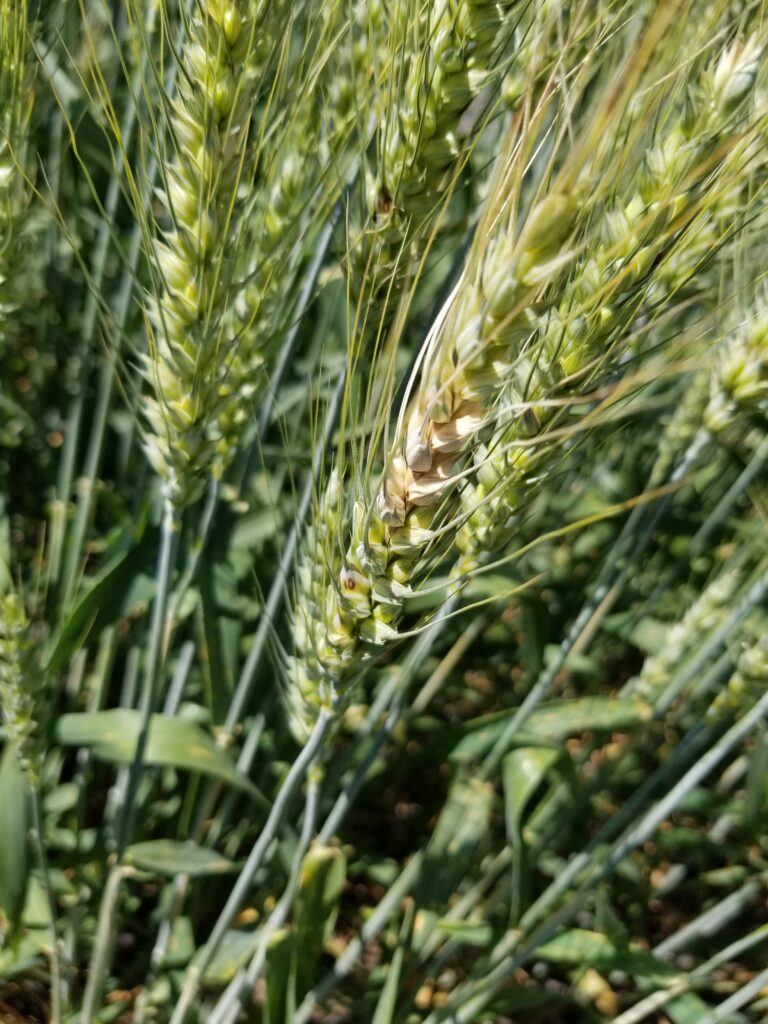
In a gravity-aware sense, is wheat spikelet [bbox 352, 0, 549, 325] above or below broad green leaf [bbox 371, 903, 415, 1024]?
above

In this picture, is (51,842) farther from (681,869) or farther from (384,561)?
(681,869)

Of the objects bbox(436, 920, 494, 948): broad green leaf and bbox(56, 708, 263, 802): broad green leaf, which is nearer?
bbox(56, 708, 263, 802): broad green leaf

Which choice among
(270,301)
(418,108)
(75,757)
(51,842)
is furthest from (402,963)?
(418,108)

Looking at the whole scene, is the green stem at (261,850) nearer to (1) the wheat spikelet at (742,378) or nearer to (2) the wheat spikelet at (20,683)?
(2) the wheat spikelet at (20,683)

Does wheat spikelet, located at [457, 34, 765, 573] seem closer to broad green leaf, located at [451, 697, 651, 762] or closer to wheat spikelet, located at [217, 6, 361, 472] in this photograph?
wheat spikelet, located at [217, 6, 361, 472]

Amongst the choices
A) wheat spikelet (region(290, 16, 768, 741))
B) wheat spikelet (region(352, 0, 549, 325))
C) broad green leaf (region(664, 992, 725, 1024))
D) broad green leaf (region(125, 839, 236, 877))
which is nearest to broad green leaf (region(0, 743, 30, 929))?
broad green leaf (region(125, 839, 236, 877))

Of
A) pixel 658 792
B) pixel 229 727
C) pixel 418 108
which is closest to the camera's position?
pixel 418 108

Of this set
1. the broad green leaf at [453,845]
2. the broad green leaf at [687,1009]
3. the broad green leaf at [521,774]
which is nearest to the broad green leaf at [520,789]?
the broad green leaf at [521,774]

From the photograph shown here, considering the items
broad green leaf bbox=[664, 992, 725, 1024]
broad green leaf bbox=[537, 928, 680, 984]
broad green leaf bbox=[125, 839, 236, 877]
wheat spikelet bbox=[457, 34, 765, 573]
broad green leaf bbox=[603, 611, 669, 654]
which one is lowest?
broad green leaf bbox=[664, 992, 725, 1024]

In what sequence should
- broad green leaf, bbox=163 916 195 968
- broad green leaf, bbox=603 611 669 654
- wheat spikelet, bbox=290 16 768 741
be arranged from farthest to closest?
broad green leaf, bbox=603 611 669 654 → broad green leaf, bbox=163 916 195 968 → wheat spikelet, bbox=290 16 768 741
